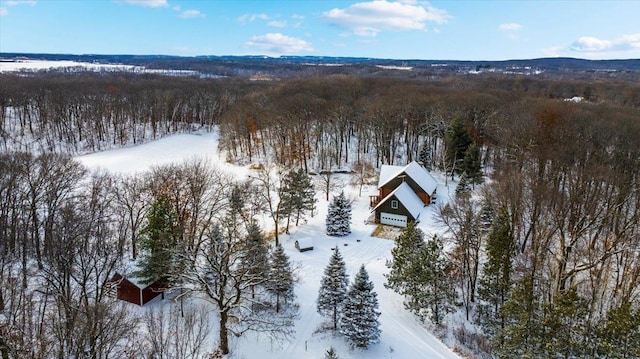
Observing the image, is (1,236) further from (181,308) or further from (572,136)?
(572,136)

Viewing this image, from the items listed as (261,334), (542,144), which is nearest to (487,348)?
(261,334)

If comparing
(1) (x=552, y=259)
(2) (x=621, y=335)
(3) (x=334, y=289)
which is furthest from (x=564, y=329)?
A: (1) (x=552, y=259)

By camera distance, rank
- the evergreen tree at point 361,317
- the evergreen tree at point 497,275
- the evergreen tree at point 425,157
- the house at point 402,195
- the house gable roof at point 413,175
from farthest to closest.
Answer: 1. the evergreen tree at point 425,157
2. the house gable roof at point 413,175
3. the house at point 402,195
4. the evergreen tree at point 497,275
5. the evergreen tree at point 361,317

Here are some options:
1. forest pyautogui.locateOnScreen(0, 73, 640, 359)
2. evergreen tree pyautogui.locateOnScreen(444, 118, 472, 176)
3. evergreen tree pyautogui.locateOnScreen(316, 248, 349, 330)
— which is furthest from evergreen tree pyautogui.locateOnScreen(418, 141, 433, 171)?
evergreen tree pyautogui.locateOnScreen(316, 248, 349, 330)

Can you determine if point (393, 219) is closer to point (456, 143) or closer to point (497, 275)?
point (497, 275)

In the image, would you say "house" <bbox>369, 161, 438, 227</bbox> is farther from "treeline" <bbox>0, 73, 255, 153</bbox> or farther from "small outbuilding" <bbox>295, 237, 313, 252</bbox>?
"treeline" <bbox>0, 73, 255, 153</bbox>

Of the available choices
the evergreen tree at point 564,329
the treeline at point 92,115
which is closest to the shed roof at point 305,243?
the evergreen tree at point 564,329

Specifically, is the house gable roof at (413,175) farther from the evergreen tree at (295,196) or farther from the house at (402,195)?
the evergreen tree at (295,196)
